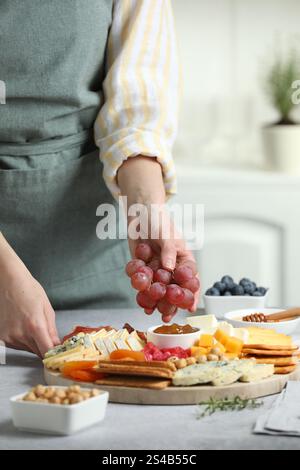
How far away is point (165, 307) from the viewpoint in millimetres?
1472

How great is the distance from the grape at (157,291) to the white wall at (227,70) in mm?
1987

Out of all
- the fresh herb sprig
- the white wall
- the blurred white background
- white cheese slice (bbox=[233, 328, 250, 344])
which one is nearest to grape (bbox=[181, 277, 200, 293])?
white cheese slice (bbox=[233, 328, 250, 344])

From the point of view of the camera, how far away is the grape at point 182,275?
1.45 meters

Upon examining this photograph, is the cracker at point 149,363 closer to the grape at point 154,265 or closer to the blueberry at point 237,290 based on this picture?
the grape at point 154,265

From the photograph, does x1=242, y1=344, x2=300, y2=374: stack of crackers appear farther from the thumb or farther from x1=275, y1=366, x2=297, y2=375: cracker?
the thumb

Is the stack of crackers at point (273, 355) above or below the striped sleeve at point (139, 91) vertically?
below

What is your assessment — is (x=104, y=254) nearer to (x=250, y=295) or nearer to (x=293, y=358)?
(x=250, y=295)

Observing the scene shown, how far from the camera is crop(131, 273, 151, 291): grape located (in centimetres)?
142

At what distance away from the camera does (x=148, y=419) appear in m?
1.10

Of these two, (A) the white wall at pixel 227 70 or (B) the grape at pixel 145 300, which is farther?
(A) the white wall at pixel 227 70

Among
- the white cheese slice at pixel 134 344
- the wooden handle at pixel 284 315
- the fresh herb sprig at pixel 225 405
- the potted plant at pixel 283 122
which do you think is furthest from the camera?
the potted plant at pixel 283 122

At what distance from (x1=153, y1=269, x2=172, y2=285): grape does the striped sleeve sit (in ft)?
1.10

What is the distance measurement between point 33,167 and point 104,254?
25cm

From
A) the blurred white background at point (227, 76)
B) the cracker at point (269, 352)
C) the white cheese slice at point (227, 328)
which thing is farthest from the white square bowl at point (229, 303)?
the blurred white background at point (227, 76)
